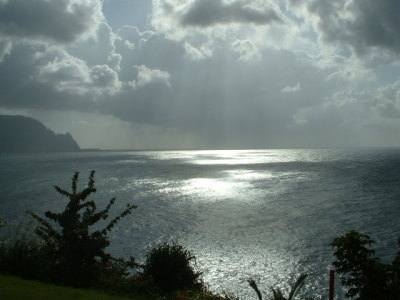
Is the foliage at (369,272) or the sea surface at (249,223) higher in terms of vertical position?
the foliage at (369,272)

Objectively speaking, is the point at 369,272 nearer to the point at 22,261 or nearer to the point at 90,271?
the point at 90,271

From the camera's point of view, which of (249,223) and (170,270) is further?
(249,223)

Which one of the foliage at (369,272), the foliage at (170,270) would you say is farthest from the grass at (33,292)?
the foliage at (369,272)

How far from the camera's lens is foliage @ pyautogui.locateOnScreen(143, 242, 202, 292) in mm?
17062

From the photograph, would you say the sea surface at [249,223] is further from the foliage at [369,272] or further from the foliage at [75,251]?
the foliage at [369,272]

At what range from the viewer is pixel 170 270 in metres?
17.2

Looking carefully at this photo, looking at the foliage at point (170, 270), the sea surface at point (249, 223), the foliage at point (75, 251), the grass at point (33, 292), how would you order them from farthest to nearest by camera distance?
the sea surface at point (249, 223) < the foliage at point (170, 270) < the foliage at point (75, 251) < the grass at point (33, 292)

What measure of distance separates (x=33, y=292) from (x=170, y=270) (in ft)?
25.4

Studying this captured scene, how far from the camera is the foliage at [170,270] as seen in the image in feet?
56.0

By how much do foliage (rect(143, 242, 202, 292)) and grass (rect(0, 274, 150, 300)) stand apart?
6.10 m

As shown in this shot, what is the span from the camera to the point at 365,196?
70062mm

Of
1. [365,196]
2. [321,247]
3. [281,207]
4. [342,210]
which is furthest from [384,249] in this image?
[365,196]

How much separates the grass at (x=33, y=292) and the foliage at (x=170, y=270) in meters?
6.10

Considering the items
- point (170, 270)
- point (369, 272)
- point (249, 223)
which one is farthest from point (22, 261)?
point (249, 223)
